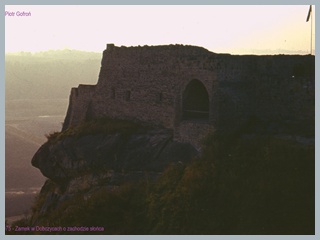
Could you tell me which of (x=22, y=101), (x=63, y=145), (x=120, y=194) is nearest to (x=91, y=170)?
(x=63, y=145)

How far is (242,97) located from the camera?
62.1 feet

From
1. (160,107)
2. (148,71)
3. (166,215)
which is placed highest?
(148,71)

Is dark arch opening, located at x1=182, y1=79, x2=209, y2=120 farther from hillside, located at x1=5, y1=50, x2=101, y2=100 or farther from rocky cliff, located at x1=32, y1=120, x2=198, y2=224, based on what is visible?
hillside, located at x1=5, y1=50, x2=101, y2=100

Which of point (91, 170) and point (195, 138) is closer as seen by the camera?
point (195, 138)

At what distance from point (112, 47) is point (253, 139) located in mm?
11017

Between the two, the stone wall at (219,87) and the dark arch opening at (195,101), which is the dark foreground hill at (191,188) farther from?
the dark arch opening at (195,101)

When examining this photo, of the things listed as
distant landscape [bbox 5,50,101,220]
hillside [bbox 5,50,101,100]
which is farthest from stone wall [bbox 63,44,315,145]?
hillside [bbox 5,50,101,100]

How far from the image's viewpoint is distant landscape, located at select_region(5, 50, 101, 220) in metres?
43.3

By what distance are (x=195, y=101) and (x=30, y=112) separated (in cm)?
5175

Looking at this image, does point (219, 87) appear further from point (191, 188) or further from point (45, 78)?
point (45, 78)

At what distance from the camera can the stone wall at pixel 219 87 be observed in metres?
18.6

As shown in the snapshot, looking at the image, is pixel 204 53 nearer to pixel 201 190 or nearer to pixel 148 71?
pixel 148 71

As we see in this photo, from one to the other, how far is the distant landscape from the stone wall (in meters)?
17.2

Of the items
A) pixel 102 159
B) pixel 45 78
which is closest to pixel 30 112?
pixel 45 78
